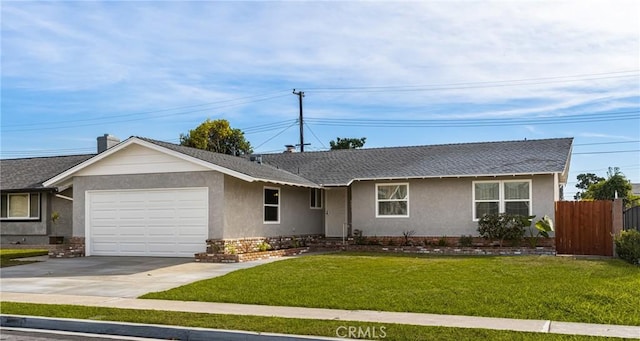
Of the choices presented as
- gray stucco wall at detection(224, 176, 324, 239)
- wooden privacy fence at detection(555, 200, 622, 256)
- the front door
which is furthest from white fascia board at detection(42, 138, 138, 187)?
wooden privacy fence at detection(555, 200, 622, 256)

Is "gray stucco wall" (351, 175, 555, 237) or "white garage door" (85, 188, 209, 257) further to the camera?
"gray stucco wall" (351, 175, 555, 237)

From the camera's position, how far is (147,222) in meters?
21.4

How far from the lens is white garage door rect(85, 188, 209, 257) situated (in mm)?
20688

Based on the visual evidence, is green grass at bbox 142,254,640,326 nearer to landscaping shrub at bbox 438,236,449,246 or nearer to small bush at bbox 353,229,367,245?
landscaping shrub at bbox 438,236,449,246

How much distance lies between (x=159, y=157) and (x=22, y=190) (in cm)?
1075

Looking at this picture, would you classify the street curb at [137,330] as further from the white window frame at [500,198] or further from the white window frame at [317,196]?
the white window frame at [317,196]

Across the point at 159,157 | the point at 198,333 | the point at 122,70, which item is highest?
the point at 122,70

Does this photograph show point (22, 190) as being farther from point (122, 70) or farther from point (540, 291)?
point (540, 291)

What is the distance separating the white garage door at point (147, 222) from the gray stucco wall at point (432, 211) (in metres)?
6.76

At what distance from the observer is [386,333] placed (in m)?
9.16

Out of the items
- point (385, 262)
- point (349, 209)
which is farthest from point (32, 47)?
point (349, 209)

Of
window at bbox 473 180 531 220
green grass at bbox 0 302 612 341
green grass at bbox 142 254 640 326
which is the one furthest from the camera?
window at bbox 473 180 531 220

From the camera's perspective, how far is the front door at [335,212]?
86.8ft

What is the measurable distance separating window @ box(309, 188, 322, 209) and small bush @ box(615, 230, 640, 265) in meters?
12.3
